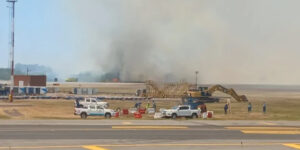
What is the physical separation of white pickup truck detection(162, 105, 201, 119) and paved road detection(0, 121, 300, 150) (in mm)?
11675

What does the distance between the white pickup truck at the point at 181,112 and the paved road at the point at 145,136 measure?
11.7 m

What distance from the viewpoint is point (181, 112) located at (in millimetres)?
44281

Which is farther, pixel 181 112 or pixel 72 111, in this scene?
pixel 72 111

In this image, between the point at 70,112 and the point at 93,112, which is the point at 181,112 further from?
the point at 70,112

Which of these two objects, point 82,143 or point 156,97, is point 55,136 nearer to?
point 82,143

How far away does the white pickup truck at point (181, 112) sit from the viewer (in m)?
43.8

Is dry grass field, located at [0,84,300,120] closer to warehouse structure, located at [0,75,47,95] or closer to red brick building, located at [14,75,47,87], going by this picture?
warehouse structure, located at [0,75,47,95]

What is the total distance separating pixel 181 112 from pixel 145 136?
19767 millimetres

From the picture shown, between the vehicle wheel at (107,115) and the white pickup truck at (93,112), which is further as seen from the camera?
the vehicle wheel at (107,115)

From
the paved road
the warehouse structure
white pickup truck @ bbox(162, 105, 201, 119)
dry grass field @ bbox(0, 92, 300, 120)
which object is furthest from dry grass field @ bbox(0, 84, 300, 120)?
the warehouse structure

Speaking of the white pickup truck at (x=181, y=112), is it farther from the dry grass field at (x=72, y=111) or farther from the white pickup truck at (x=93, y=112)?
the white pickup truck at (x=93, y=112)

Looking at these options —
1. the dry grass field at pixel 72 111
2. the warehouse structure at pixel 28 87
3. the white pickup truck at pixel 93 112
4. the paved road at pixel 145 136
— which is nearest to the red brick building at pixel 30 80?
the warehouse structure at pixel 28 87

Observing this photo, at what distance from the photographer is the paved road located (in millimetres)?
21141

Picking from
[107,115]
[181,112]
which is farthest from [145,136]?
[181,112]
